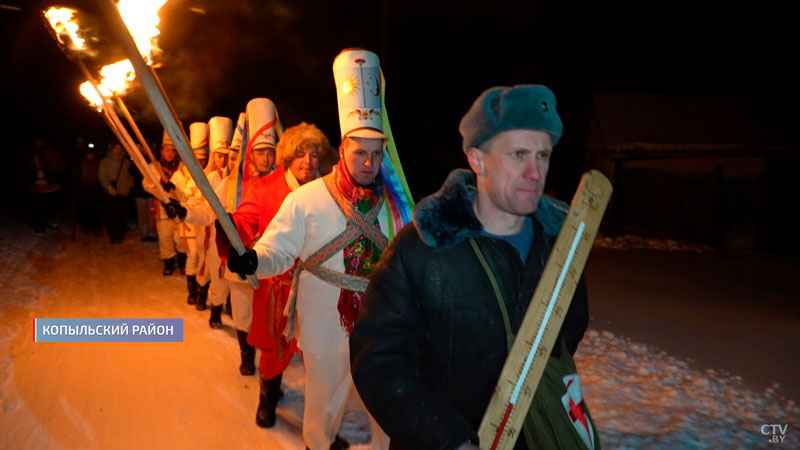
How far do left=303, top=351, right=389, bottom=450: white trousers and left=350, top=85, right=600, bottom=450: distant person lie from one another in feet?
5.09

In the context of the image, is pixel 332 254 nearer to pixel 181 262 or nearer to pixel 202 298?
pixel 202 298

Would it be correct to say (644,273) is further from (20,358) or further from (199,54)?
(199,54)

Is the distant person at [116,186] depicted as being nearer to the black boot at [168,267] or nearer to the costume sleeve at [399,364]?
the black boot at [168,267]

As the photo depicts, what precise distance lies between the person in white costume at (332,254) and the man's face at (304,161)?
856mm

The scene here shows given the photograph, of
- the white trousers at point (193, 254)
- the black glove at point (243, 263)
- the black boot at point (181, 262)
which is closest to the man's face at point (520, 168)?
the black glove at point (243, 263)

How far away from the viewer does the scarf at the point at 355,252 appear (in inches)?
124

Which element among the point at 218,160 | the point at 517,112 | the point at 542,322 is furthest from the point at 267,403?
the point at 218,160

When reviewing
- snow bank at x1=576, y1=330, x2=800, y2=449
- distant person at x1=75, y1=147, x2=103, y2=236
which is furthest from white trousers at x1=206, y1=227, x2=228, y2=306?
distant person at x1=75, y1=147, x2=103, y2=236

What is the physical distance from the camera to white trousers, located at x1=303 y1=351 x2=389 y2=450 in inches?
122

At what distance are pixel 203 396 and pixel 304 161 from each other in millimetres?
2201

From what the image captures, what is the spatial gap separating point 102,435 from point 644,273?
976cm

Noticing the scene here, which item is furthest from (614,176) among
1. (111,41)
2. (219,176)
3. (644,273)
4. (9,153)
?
(9,153)

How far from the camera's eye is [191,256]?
283 inches

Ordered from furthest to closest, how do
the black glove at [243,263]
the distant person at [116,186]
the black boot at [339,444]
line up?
the distant person at [116,186] < the black boot at [339,444] < the black glove at [243,263]
